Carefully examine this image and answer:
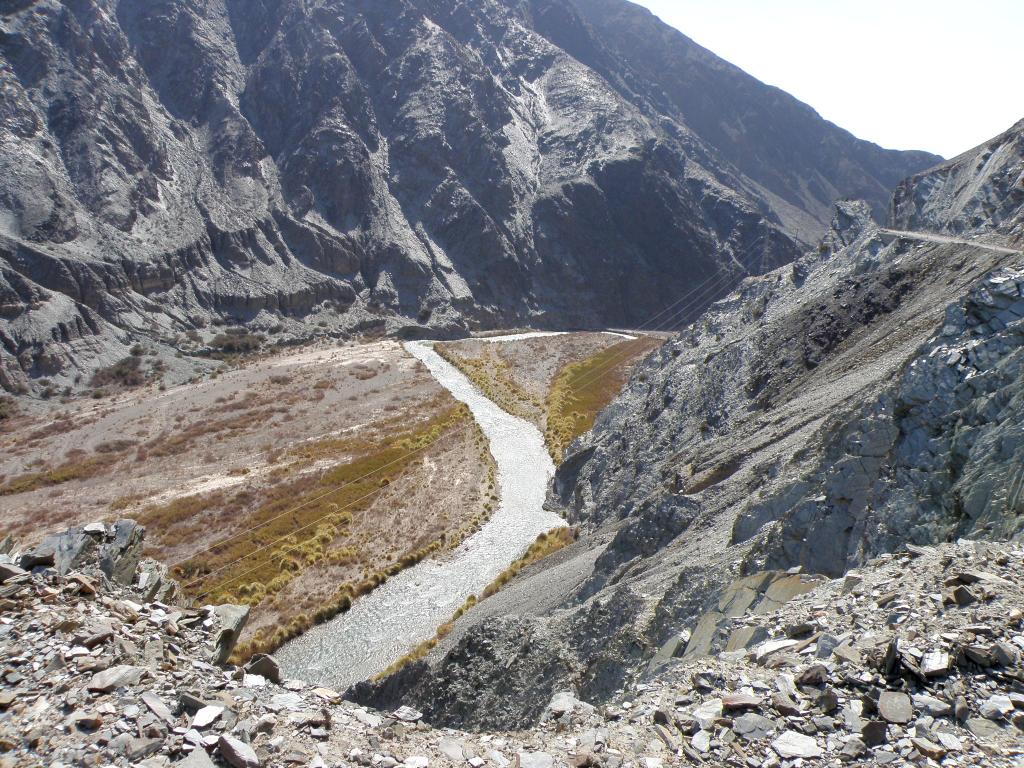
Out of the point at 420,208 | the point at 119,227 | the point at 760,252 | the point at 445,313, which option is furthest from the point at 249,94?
the point at 760,252

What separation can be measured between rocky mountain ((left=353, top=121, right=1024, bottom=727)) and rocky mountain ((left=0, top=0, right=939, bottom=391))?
70.5m

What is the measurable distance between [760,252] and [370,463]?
114036mm

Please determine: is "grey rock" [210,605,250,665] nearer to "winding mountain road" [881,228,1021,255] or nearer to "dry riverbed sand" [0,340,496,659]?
"dry riverbed sand" [0,340,496,659]

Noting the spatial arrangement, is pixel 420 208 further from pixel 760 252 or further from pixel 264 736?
pixel 264 736

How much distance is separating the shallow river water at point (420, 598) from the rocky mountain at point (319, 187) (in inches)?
2202

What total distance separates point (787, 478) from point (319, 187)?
387ft

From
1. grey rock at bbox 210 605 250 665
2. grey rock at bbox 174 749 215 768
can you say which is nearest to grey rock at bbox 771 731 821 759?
grey rock at bbox 174 749 215 768

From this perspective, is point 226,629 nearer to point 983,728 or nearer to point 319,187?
point 983,728

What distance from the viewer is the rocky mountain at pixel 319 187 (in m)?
90.2

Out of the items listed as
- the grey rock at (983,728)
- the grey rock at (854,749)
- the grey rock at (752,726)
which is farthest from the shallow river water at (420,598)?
the grey rock at (983,728)

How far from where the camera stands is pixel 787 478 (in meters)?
18.8

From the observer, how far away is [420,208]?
12838cm

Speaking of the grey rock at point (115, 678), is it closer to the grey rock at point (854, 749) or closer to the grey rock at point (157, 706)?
the grey rock at point (157, 706)

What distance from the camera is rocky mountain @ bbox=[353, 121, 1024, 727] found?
13.8m
